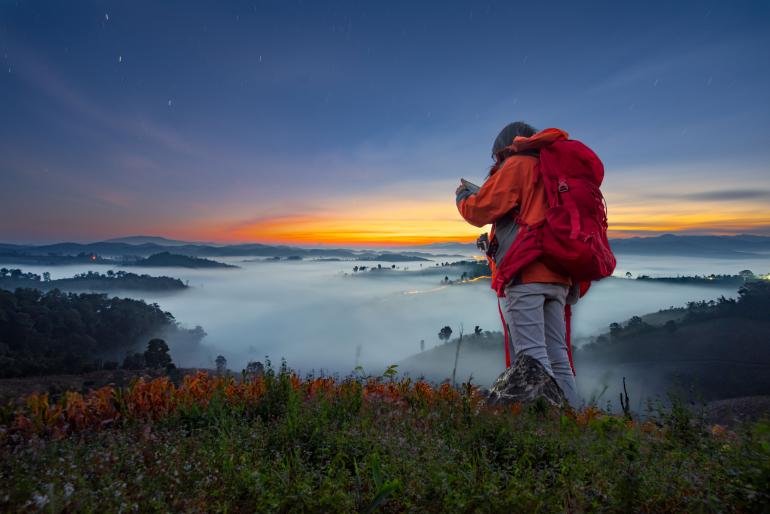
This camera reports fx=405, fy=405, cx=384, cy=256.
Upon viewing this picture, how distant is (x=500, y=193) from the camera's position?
4.41 metres

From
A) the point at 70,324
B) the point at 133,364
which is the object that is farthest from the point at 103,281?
the point at 133,364

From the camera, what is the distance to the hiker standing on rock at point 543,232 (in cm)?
418

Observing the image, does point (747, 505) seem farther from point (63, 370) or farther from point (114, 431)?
point (63, 370)

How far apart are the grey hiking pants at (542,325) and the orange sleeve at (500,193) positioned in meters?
0.87

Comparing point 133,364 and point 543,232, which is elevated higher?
point 543,232

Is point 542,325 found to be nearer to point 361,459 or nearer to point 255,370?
point 361,459

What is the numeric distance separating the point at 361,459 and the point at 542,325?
2.60 metres

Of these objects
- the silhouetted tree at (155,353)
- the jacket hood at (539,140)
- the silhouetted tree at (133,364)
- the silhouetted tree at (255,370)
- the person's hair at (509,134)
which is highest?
the person's hair at (509,134)

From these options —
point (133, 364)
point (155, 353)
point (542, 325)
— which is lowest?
point (133, 364)

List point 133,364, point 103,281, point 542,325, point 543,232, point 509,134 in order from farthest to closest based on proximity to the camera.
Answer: point 103,281, point 133,364, point 509,134, point 542,325, point 543,232

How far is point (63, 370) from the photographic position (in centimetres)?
930

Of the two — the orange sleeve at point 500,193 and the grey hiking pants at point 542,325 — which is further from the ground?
the orange sleeve at point 500,193

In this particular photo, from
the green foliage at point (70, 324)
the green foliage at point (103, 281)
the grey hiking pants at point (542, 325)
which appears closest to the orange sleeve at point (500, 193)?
the grey hiking pants at point (542, 325)

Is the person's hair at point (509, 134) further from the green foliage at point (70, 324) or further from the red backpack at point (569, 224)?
the green foliage at point (70, 324)
